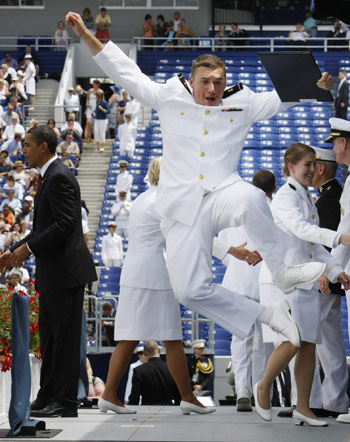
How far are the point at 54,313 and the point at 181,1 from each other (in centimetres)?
2856

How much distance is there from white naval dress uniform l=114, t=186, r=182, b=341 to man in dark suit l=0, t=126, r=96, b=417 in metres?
0.53

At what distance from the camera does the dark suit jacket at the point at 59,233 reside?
6523 millimetres

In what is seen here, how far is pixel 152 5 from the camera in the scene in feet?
113

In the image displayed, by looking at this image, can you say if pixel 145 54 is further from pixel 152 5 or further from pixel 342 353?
pixel 342 353

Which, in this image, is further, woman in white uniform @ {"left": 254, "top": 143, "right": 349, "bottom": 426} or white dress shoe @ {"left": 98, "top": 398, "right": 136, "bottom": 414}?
white dress shoe @ {"left": 98, "top": 398, "right": 136, "bottom": 414}

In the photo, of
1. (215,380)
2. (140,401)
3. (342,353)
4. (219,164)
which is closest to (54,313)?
(219,164)

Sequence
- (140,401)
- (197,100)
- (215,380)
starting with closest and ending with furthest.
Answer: (197,100) < (140,401) < (215,380)

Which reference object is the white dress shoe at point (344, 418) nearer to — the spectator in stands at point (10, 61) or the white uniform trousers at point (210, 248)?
the white uniform trousers at point (210, 248)

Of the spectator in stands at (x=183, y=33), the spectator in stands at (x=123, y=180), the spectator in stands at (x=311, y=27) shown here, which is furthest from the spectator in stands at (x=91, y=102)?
the spectator in stands at (x=311, y=27)

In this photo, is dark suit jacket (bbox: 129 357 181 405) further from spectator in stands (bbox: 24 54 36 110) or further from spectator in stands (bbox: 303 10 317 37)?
spectator in stands (bbox: 303 10 317 37)

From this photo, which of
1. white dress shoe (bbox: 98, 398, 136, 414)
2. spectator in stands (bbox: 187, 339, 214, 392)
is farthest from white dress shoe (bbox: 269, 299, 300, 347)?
spectator in stands (bbox: 187, 339, 214, 392)

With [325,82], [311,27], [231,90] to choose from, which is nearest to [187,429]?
[231,90]

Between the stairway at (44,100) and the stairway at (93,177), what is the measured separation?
5.76 ft

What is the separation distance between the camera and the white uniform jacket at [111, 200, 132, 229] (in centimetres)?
2147
